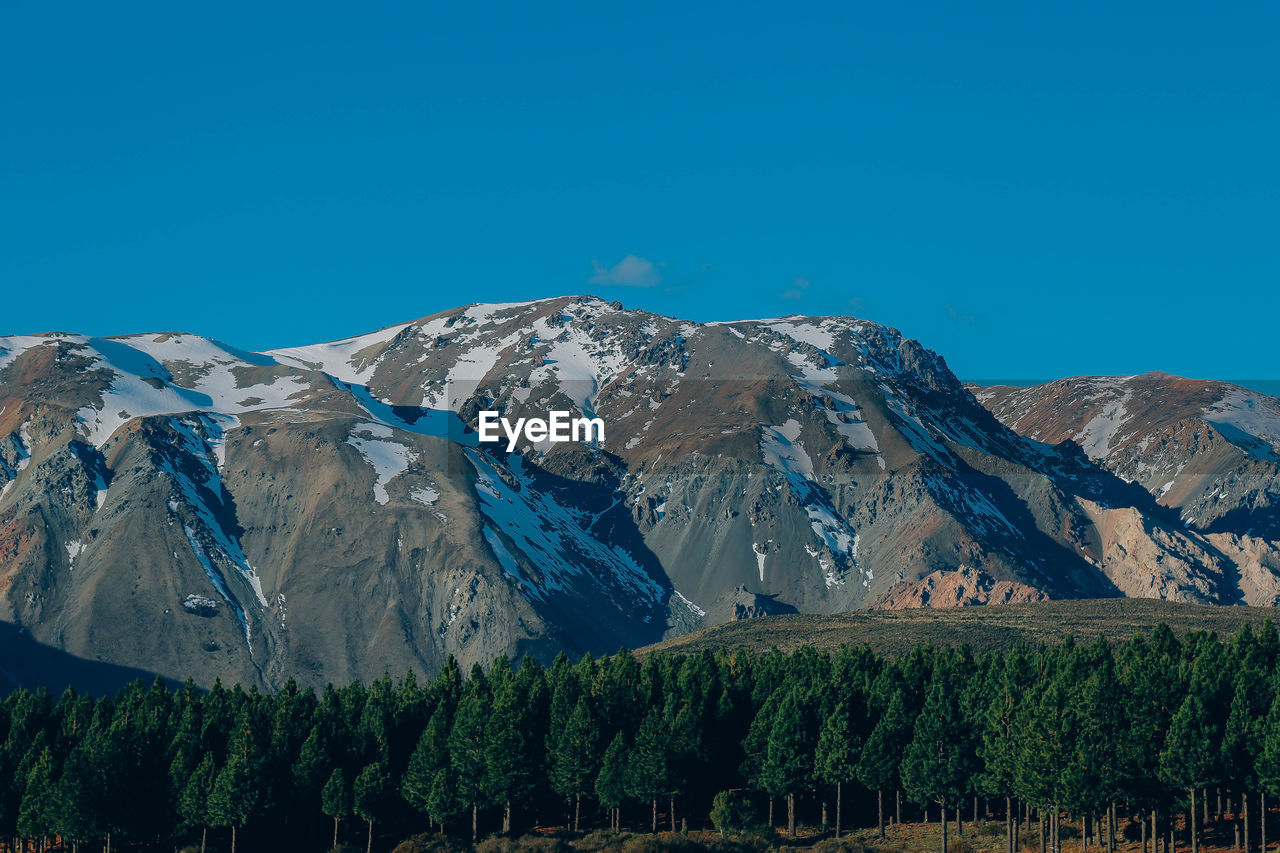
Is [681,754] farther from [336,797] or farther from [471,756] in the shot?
[336,797]

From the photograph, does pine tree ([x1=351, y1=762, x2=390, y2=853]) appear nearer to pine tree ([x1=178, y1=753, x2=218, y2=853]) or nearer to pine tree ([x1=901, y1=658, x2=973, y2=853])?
pine tree ([x1=178, y1=753, x2=218, y2=853])

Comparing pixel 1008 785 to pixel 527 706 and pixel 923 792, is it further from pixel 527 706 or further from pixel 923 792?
pixel 527 706

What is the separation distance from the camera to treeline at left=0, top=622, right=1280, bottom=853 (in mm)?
134250

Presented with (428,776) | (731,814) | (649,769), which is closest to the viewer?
(428,776)

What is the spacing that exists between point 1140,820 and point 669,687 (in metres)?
48.7

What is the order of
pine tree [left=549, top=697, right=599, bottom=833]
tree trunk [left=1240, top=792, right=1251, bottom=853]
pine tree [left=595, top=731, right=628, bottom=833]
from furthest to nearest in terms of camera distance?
pine tree [left=549, top=697, right=599, bottom=833], pine tree [left=595, top=731, right=628, bottom=833], tree trunk [left=1240, top=792, right=1251, bottom=853]

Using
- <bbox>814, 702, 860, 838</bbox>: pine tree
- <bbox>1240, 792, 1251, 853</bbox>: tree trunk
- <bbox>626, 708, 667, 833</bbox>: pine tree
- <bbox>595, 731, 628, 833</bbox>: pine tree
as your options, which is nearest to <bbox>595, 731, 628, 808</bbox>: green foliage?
<bbox>595, 731, 628, 833</bbox>: pine tree

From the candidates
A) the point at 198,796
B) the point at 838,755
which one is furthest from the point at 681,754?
the point at 198,796

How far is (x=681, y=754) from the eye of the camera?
509ft

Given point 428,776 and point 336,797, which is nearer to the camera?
point 336,797

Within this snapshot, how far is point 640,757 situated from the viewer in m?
154

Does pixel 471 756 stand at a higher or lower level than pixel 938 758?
lower

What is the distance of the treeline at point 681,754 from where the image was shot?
440 ft

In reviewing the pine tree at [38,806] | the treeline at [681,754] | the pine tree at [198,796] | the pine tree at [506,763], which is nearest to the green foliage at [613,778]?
the treeline at [681,754]
